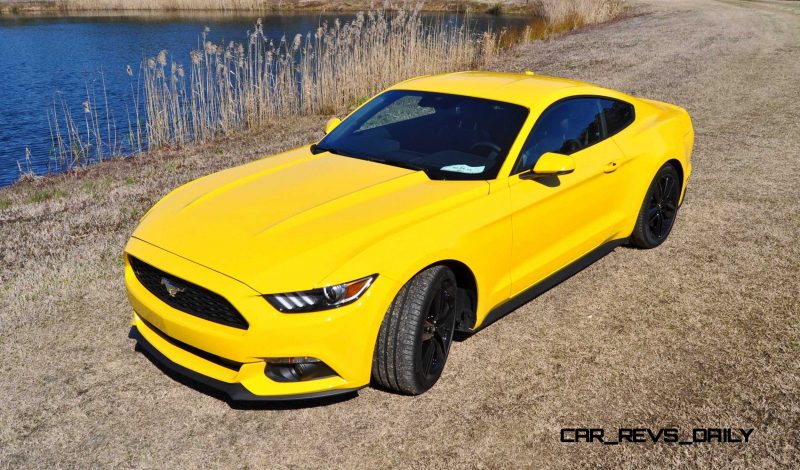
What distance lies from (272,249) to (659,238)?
11.8 feet

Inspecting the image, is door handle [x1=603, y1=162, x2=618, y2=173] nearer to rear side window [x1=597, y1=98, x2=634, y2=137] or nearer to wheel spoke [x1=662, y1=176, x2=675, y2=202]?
rear side window [x1=597, y1=98, x2=634, y2=137]

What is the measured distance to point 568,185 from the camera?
4359 millimetres

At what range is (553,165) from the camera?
13.0 feet

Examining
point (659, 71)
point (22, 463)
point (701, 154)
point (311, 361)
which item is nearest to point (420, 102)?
point (311, 361)

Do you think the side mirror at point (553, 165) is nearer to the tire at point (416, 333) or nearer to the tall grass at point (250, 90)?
the tire at point (416, 333)

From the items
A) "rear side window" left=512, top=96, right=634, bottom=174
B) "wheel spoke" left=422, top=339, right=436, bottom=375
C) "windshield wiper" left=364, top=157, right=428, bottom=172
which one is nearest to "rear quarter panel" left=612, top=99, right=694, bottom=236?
"rear side window" left=512, top=96, right=634, bottom=174

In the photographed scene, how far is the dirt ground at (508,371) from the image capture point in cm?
327

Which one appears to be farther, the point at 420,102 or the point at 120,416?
the point at 420,102

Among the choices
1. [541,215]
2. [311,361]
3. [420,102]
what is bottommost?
[311,361]

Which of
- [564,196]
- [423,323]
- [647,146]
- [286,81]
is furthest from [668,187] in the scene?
[286,81]

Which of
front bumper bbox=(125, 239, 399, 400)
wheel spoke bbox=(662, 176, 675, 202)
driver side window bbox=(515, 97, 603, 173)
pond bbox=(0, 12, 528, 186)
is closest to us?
front bumper bbox=(125, 239, 399, 400)

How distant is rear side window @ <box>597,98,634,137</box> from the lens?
4961mm

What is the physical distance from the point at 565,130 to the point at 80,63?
1726 centimetres

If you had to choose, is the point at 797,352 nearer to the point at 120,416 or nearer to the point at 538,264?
the point at 538,264
